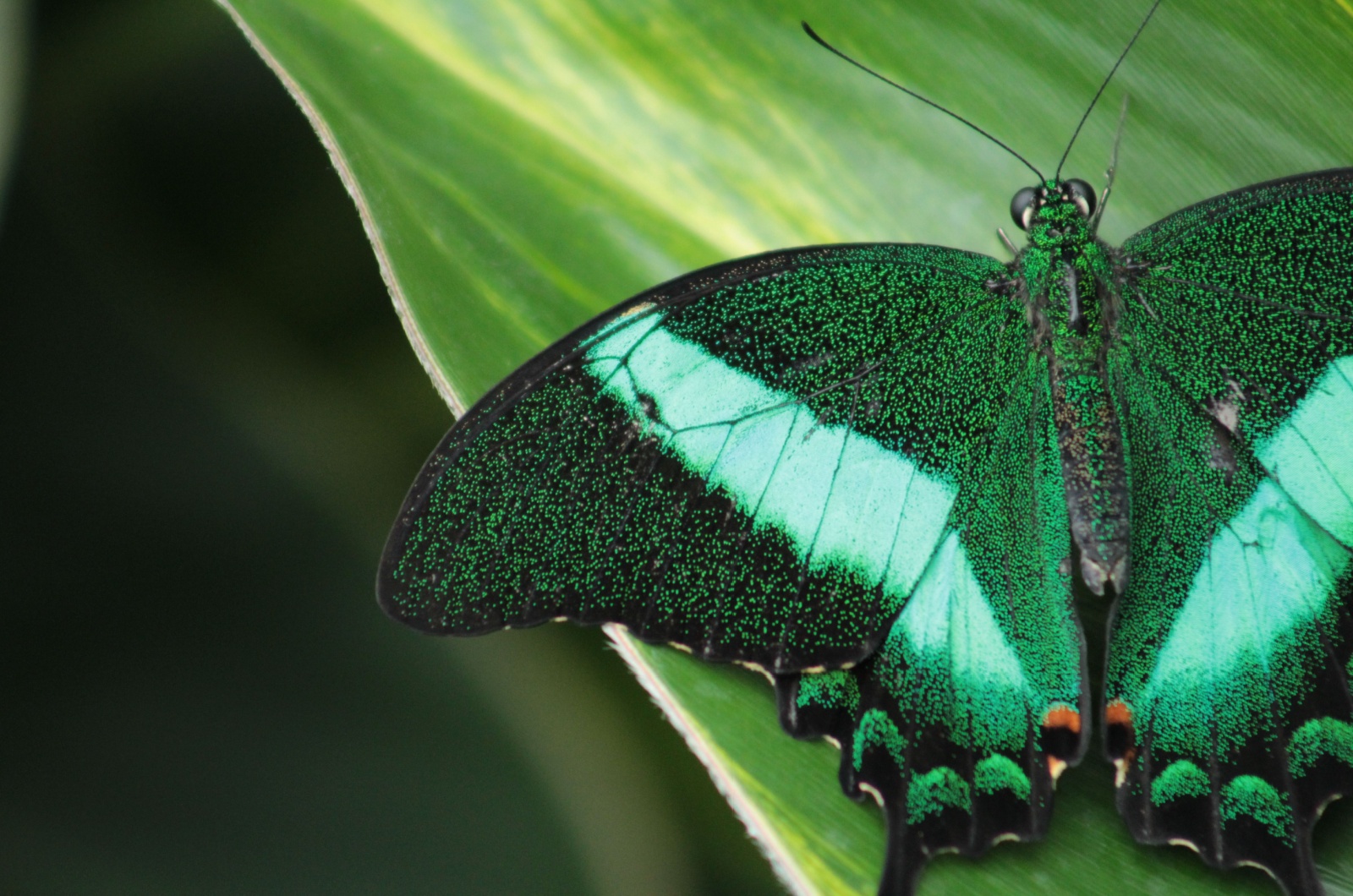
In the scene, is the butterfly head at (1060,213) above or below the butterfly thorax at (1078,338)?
above

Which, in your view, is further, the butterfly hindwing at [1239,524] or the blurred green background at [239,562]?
the blurred green background at [239,562]

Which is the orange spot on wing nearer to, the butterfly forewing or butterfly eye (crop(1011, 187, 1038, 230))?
the butterfly forewing

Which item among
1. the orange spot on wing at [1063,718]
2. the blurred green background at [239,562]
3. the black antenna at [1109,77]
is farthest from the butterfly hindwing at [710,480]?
the blurred green background at [239,562]

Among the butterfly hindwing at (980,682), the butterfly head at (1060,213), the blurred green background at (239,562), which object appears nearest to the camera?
the butterfly hindwing at (980,682)

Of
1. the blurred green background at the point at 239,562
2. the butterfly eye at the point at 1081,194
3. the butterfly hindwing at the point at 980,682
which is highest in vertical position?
the butterfly eye at the point at 1081,194

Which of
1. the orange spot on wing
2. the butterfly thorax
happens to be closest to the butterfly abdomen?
the butterfly thorax

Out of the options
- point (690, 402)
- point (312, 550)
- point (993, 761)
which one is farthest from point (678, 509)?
point (312, 550)

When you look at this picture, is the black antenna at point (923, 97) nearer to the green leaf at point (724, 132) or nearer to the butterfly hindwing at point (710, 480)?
the green leaf at point (724, 132)

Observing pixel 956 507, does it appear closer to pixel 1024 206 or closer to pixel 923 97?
pixel 1024 206

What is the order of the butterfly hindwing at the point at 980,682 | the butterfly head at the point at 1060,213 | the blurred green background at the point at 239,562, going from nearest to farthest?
the butterfly hindwing at the point at 980,682
the butterfly head at the point at 1060,213
the blurred green background at the point at 239,562
